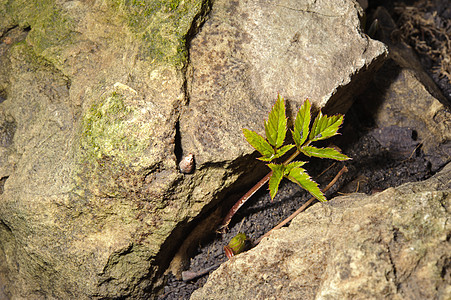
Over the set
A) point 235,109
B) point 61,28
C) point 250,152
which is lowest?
point 250,152

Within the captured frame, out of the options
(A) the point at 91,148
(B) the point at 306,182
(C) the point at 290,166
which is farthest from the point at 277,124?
(A) the point at 91,148

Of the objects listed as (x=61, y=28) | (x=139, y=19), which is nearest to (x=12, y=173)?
(x=61, y=28)

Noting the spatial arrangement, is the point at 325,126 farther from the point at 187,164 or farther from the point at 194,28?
the point at 194,28

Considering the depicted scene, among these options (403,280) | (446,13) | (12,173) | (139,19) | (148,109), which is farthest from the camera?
(446,13)

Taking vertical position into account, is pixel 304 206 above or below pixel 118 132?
below

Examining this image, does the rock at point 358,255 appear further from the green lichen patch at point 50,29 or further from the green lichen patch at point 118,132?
the green lichen patch at point 50,29

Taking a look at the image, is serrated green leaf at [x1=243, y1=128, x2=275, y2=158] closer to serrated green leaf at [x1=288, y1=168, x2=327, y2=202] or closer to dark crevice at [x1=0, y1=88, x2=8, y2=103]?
serrated green leaf at [x1=288, y1=168, x2=327, y2=202]

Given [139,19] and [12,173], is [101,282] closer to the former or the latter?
[12,173]
